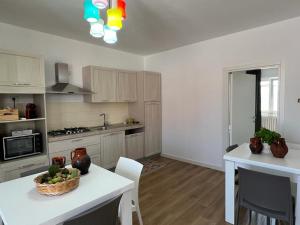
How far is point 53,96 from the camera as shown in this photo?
10.8 ft

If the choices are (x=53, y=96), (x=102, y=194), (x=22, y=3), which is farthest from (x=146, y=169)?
(x=22, y=3)

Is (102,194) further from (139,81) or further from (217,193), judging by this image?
(139,81)

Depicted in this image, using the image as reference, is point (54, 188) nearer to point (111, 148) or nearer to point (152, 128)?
point (111, 148)

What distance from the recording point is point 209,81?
145 inches

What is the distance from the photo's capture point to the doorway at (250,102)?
3709mm

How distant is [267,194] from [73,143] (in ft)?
9.11

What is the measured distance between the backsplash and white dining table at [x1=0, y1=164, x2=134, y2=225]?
184cm

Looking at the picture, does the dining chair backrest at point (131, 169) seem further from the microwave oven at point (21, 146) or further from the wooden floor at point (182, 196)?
the microwave oven at point (21, 146)

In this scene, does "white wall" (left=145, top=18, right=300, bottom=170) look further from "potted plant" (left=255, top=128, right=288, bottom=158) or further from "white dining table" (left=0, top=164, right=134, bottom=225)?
"white dining table" (left=0, top=164, right=134, bottom=225)

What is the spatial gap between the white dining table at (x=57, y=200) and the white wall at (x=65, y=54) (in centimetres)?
208

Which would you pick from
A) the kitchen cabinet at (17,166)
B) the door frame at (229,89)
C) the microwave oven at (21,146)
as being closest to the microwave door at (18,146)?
the microwave oven at (21,146)

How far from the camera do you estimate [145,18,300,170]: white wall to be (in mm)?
2777

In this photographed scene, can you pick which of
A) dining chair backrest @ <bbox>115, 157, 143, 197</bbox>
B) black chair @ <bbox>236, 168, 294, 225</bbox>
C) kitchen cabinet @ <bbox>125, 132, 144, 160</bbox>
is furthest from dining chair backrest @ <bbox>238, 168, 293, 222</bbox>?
kitchen cabinet @ <bbox>125, 132, 144, 160</bbox>

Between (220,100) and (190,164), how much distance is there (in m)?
1.55
